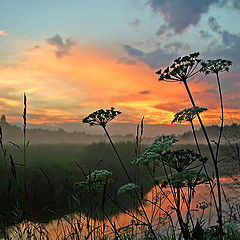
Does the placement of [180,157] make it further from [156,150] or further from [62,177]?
[62,177]

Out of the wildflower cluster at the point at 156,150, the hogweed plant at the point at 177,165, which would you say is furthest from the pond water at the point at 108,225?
the wildflower cluster at the point at 156,150

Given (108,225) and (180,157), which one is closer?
(180,157)

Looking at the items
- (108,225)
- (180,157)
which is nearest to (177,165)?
(180,157)

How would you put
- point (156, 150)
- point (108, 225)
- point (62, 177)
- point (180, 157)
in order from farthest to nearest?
point (62, 177) → point (108, 225) → point (180, 157) → point (156, 150)

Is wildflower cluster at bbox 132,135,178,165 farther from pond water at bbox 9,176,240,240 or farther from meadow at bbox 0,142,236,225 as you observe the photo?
meadow at bbox 0,142,236,225

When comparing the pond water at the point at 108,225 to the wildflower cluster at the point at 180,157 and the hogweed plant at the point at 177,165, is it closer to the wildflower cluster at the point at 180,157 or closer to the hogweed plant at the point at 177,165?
the hogweed plant at the point at 177,165

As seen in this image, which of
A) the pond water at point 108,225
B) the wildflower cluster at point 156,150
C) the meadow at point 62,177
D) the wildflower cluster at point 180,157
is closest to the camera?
the wildflower cluster at point 156,150

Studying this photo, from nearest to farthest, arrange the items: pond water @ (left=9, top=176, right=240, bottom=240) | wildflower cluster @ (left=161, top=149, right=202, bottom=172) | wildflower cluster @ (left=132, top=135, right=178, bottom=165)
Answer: wildflower cluster @ (left=132, top=135, right=178, bottom=165) < wildflower cluster @ (left=161, top=149, right=202, bottom=172) < pond water @ (left=9, top=176, right=240, bottom=240)

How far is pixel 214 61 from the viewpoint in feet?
10.7

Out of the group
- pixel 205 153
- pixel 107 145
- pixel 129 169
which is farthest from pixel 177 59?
pixel 205 153

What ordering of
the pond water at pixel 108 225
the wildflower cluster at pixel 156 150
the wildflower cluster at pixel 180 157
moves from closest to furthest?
the wildflower cluster at pixel 156 150
the wildflower cluster at pixel 180 157
the pond water at pixel 108 225

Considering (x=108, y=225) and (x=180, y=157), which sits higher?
(x=180, y=157)

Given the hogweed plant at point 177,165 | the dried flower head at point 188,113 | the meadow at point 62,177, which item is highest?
the dried flower head at point 188,113

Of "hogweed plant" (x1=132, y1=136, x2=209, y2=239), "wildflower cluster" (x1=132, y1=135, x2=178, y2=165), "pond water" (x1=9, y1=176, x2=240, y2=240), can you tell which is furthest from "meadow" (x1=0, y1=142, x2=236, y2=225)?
"wildflower cluster" (x1=132, y1=135, x2=178, y2=165)
